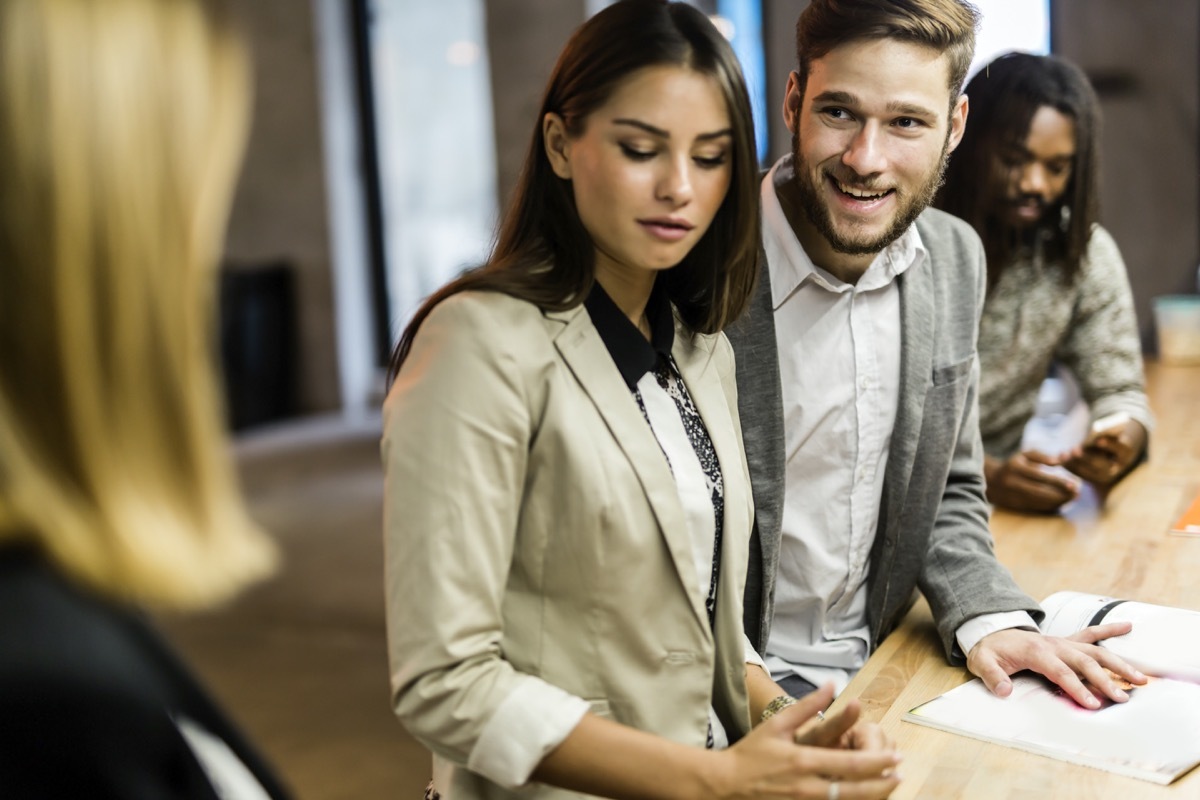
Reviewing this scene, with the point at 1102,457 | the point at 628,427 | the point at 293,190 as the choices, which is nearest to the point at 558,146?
the point at 628,427

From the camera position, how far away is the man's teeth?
1.54 meters

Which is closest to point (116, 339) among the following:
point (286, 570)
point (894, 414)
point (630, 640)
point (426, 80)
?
point (630, 640)

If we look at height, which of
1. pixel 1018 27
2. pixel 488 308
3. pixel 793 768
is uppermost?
pixel 1018 27

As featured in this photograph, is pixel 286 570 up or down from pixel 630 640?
down

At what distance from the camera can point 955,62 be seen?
5.14 feet

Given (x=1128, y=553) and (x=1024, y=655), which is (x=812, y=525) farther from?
(x=1128, y=553)

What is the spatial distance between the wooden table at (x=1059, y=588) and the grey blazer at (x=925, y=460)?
77 millimetres

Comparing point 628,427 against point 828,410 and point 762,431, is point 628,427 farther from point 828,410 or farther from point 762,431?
point 828,410

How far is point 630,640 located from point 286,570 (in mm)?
4062

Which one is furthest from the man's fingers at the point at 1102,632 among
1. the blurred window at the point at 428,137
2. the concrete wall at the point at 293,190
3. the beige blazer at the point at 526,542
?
the concrete wall at the point at 293,190

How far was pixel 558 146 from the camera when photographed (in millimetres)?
1182

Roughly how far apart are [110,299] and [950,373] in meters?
1.25

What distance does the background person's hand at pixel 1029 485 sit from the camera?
2.08m

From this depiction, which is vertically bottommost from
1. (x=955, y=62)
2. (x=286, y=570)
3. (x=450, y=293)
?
(x=286, y=570)
